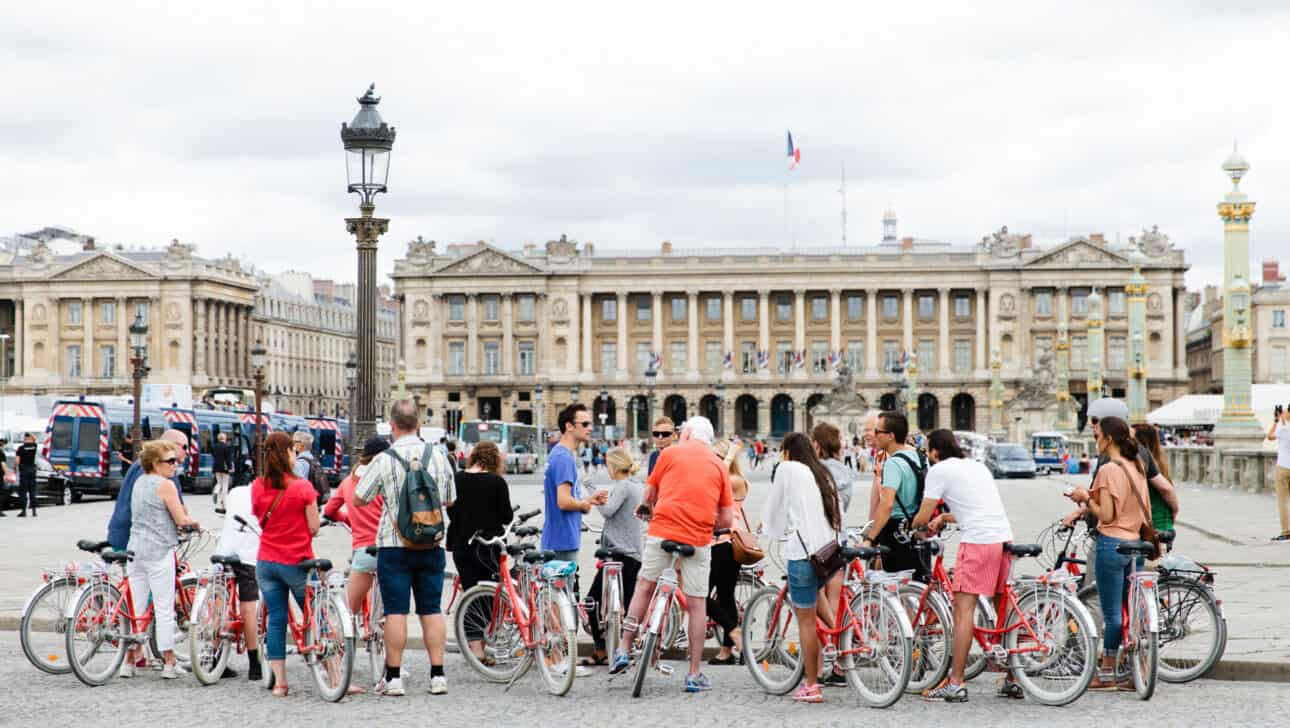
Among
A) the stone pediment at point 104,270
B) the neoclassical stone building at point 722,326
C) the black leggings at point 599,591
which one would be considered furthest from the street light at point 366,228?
the stone pediment at point 104,270

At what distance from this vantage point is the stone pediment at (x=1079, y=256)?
125 meters

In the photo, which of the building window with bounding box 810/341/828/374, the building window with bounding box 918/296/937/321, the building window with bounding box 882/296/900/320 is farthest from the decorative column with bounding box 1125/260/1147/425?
the building window with bounding box 882/296/900/320

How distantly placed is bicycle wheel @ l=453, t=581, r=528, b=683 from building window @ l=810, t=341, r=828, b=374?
117607 mm

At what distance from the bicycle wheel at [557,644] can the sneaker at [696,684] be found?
2.36 feet

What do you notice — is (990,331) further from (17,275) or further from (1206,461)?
(1206,461)

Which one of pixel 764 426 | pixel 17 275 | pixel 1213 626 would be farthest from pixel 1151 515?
pixel 17 275

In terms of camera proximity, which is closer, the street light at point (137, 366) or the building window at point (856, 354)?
the street light at point (137, 366)

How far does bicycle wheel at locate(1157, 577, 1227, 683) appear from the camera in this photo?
11.2 m

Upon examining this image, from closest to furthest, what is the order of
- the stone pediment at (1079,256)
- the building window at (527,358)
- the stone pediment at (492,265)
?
the stone pediment at (1079,256) → the stone pediment at (492,265) → the building window at (527,358)

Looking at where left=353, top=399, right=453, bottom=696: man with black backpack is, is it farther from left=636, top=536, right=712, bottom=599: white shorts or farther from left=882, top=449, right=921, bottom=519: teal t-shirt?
left=882, top=449, right=921, bottom=519: teal t-shirt

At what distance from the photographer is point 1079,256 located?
125625 mm

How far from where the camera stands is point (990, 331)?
4988 inches

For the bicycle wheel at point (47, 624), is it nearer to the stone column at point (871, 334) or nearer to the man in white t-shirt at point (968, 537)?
the man in white t-shirt at point (968, 537)

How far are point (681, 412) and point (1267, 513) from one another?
10451 centimetres
